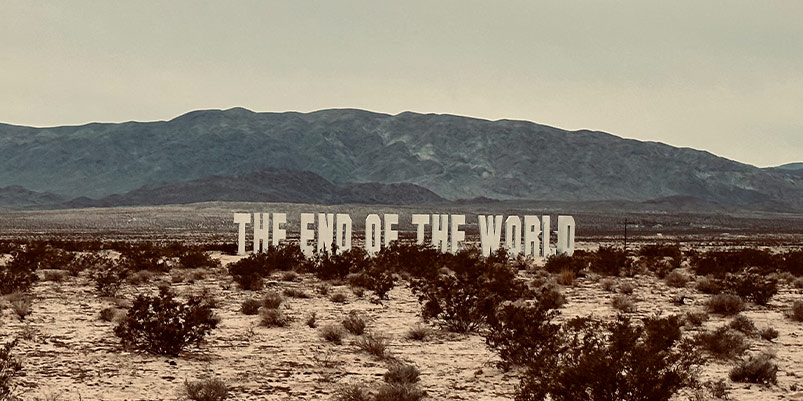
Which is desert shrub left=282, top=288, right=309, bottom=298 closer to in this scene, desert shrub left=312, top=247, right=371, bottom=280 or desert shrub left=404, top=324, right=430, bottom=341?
desert shrub left=312, top=247, right=371, bottom=280

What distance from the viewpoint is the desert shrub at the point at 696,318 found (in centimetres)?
1653

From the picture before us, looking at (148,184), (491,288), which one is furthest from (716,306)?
(148,184)

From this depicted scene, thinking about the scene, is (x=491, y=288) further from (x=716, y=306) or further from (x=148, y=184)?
(x=148, y=184)

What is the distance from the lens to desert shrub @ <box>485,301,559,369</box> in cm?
1206

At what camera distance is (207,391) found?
10.1 meters

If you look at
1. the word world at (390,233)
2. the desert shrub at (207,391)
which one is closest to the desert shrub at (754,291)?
the word world at (390,233)

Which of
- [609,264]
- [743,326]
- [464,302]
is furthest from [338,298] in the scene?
[609,264]

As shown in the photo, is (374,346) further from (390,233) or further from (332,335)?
(390,233)

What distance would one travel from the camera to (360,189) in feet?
550

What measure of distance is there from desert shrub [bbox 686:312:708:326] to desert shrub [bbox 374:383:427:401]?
8.17 meters

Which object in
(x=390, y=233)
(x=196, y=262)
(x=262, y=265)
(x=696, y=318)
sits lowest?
(x=196, y=262)

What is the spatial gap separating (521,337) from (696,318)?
5.98m

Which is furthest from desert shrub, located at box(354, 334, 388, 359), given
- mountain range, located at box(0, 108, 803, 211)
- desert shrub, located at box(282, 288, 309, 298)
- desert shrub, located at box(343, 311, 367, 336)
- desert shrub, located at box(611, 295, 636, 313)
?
mountain range, located at box(0, 108, 803, 211)

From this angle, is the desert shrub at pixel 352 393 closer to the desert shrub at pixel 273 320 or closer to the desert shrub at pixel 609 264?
the desert shrub at pixel 273 320
